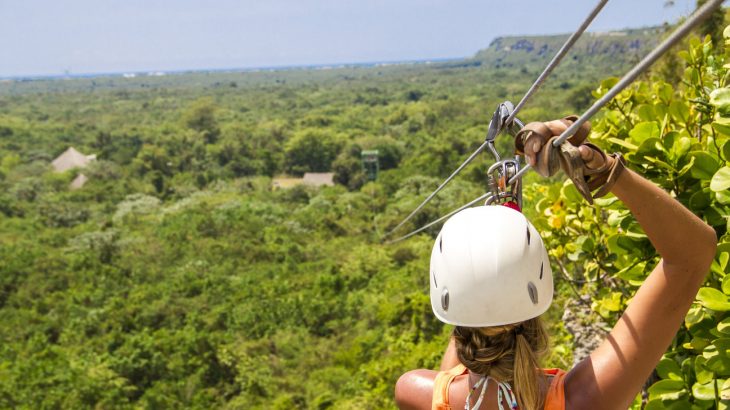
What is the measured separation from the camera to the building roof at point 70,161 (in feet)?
133

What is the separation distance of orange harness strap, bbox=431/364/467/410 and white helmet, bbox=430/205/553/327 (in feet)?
0.63

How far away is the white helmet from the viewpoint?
1227 millimetres

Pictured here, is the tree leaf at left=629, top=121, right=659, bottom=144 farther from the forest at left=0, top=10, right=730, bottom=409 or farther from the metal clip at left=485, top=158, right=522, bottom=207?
the metal clip at left=485, top=158, right=522, bottom=207

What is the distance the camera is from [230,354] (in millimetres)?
14539

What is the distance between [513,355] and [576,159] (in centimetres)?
52

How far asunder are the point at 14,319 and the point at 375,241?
45.7ft

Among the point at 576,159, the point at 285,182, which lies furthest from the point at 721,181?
the point at 285,182

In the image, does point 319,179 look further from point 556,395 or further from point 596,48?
point 596,48

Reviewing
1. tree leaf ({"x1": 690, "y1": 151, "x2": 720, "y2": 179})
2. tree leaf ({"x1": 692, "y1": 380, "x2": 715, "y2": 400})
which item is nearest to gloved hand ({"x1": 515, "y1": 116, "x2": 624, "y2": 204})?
tree leaf ({"x1": 690, "y1": 151, "x2": 720, "y2": 179})

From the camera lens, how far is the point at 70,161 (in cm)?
4125

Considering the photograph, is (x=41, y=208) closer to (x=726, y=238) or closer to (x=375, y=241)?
(x=375, y=241)

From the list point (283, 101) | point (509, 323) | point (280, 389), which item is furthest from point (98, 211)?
point (283, 101)

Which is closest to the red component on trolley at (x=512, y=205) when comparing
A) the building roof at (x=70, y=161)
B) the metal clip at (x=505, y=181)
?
the metal clip at (x=505, y=181)

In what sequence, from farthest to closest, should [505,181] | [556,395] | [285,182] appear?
1. [285,182]
2. [505,181]
3. [556,395]
